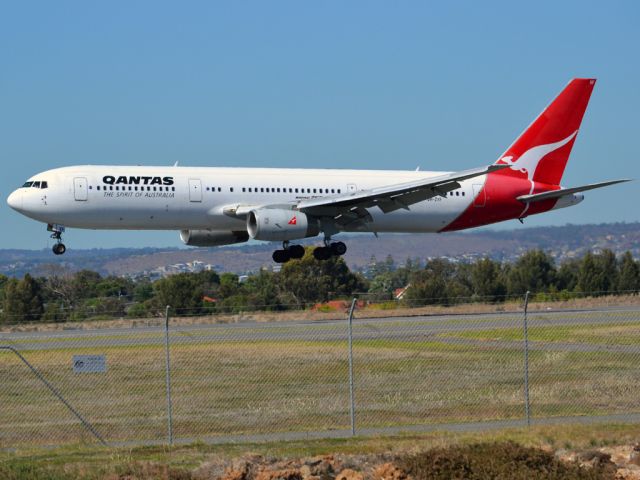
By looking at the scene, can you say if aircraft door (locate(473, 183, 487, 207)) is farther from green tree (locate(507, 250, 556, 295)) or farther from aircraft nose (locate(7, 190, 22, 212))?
green tree (locate(507, 250, 556, 295))

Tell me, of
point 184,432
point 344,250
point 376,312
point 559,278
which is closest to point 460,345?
point 184,432

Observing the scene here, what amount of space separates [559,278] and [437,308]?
107 feet

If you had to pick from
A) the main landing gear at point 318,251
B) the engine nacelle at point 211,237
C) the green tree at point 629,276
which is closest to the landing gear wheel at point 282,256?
the main landing gear at point 318,251

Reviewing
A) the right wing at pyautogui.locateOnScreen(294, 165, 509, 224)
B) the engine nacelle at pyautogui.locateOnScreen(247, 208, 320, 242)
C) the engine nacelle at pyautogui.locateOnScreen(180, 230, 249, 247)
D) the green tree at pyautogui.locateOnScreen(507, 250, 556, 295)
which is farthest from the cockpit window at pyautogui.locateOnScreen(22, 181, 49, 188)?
the green tree at pyautogui.locateOnScreen(507, 250, 556, 295)

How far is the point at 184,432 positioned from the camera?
72.3ft

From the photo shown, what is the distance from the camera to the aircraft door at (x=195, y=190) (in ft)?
138

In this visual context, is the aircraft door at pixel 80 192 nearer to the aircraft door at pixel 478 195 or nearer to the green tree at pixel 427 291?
the aircraft door at pixel 478 195

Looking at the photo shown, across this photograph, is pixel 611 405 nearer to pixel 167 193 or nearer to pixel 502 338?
pixel 502 338

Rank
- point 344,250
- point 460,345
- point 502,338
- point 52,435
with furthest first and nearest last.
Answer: point 344,250 < point 502,338 < point 460,345 < point 52,435

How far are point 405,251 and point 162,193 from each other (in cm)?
10059

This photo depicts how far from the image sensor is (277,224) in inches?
1645

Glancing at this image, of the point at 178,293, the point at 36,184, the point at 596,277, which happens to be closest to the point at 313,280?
the point at 178,293

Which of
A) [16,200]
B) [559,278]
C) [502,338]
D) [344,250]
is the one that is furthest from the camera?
[559,278]

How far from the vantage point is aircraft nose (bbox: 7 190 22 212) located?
41500 mm
